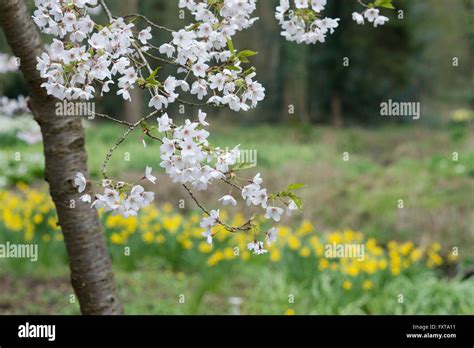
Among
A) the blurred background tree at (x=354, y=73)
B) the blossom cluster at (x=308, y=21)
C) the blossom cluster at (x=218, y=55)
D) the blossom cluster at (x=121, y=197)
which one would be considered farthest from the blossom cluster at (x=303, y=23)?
the blurred background tree at (x=354, y=73)

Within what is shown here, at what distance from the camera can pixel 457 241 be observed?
634 cm

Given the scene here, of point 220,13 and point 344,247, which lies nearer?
point 220,13

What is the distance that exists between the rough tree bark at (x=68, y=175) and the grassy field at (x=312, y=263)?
7.40 feet

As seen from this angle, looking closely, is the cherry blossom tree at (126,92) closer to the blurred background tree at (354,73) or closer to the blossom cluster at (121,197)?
the blossom cluster at (121,197)

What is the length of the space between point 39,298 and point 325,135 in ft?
33.9

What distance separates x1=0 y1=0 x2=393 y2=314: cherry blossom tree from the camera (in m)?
Result: 2.14

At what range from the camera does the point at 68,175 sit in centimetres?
277

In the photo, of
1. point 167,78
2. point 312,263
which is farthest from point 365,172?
point 167,78

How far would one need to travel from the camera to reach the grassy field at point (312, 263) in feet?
16.5

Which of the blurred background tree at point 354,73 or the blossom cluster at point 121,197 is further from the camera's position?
the blurred background tree at point 354,73

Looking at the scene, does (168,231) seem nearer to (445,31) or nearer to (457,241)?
(457,241)
